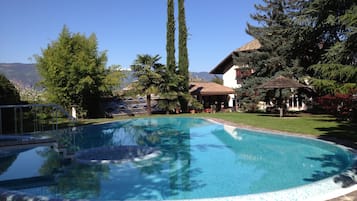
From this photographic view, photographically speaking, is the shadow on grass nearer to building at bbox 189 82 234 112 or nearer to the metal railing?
the metal railing

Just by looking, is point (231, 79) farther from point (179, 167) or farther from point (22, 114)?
point (179, 167)

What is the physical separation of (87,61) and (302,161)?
63.7 feet

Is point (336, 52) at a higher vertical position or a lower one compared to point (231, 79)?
higher

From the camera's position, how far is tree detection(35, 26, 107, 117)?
25219mm

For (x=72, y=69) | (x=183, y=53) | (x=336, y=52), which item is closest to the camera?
(x=336, y=52)

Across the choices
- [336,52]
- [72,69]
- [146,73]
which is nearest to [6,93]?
[72,69]

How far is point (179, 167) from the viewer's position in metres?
11.1

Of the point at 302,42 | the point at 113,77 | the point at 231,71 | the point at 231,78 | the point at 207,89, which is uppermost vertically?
the point at 302,42

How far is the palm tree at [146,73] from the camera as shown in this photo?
1134 inches

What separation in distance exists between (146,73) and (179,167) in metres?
18.7

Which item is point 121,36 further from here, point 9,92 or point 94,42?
point 9,92

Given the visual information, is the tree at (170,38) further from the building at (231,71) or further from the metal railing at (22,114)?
the metal railing at (22,114)

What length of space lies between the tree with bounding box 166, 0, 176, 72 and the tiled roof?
219 inches

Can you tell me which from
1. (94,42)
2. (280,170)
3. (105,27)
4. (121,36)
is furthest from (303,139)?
(121,36)
